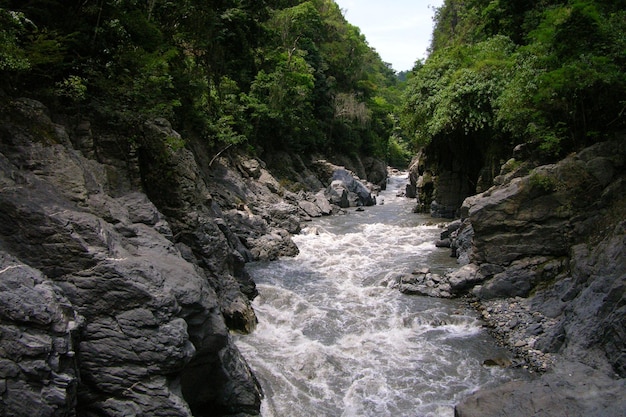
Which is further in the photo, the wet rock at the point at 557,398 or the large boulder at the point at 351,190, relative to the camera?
the large boulder at the point at 351,190

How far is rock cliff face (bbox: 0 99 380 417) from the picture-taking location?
201 inches

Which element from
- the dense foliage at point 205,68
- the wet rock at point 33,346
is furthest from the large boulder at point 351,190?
the wet rock at point 33,346

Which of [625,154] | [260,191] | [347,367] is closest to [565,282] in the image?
[625,154]

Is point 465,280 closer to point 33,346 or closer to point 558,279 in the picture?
point 558,279

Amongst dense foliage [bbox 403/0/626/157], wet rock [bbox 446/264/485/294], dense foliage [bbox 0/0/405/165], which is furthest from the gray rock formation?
dense foliage [bbox 403/0/626/157]

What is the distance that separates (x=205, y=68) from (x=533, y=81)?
18720 mm

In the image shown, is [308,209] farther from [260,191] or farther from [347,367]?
[347,367]

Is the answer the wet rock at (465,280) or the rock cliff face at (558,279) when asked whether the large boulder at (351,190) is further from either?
the wet rock at (465,280)

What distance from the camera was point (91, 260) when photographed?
6242 millimetres

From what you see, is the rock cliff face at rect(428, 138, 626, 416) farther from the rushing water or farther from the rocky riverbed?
the rushing water

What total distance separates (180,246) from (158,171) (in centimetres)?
194

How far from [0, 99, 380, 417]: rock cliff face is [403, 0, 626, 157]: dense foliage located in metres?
11.2

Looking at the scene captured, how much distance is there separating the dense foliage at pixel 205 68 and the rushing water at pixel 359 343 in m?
6.30

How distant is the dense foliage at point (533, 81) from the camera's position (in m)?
12.7
